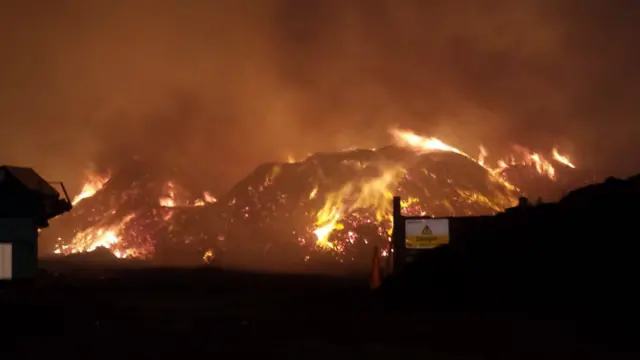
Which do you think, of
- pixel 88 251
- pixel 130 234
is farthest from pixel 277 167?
pixel 88 251

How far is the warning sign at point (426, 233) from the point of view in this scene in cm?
3828

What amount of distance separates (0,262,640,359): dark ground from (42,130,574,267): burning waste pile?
90611 mm

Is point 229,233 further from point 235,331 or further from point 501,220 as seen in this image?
point 235,331

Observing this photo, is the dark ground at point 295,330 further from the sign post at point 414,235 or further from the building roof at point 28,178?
the building roof at point 28,178

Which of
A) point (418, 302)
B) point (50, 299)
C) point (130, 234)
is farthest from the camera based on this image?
point (130, 234)

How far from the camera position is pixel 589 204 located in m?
32.2

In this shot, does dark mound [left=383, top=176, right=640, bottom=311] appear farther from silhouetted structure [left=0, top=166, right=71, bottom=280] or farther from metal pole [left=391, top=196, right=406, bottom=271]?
silhouetted structure [left=0, top=166, right=71, bottom=280]

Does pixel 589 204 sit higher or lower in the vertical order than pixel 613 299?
higher

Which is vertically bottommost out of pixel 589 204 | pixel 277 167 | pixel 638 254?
pixel 638 254

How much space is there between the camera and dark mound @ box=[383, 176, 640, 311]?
86.8ft

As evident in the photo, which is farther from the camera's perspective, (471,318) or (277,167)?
(277,167)

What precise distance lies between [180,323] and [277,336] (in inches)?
201

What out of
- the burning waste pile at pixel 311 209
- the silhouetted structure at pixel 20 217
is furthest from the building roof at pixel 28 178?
the burning waste pile at pixel 311 209

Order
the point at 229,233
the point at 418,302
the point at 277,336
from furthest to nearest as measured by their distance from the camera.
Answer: the point at 229,233 < the point at 418,302 < the point at 277,336
